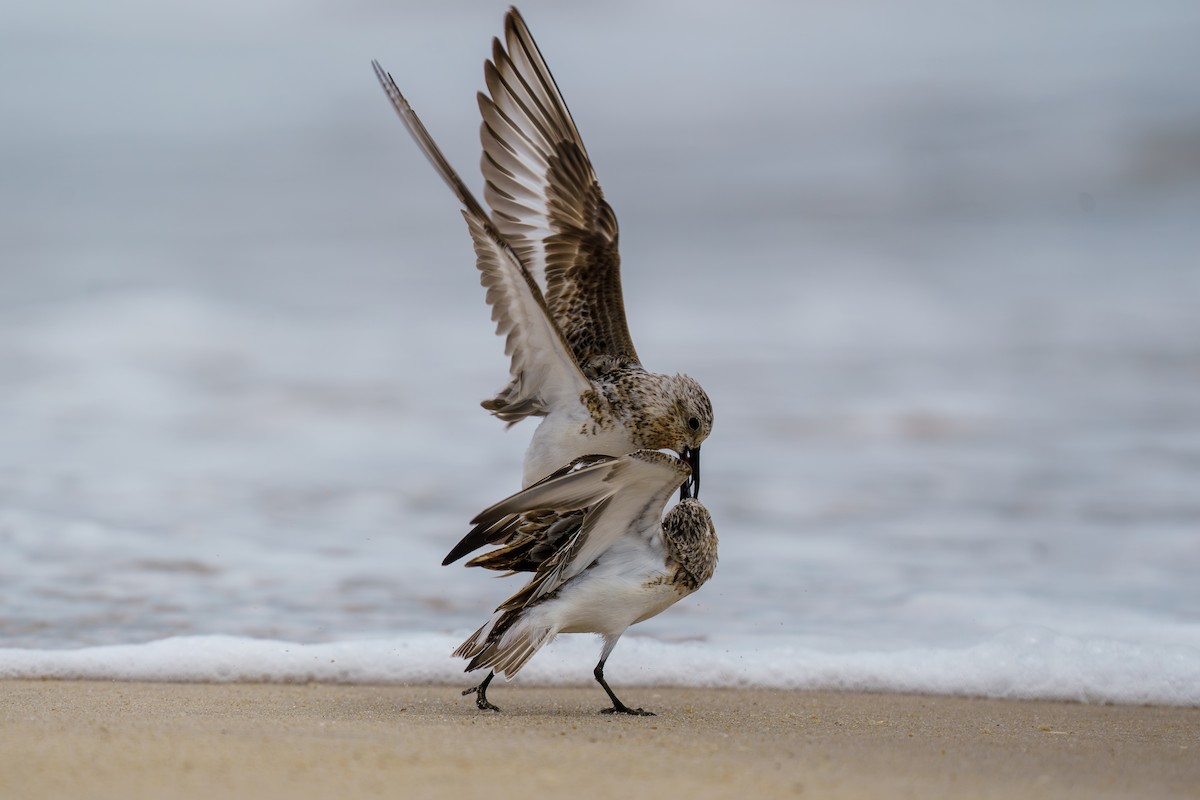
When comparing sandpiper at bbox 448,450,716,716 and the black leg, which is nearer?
sandpiper at bbox 448,450,716,716

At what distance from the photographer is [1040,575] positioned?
6.69m

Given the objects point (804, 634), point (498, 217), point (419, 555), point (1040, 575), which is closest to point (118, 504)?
point (419, 555)

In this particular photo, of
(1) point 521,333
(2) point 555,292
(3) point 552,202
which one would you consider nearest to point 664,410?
(1) point 521,333

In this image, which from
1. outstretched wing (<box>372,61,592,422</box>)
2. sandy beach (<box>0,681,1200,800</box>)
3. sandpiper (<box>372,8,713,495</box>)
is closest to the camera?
sandy beach (<box>0,681,1200,800</box>)

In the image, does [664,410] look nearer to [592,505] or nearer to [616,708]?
[592,505]

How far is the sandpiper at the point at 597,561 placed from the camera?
416 cm

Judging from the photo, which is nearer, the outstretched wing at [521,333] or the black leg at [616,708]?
the black leg at [616,708]

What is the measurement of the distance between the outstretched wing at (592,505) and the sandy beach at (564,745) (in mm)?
480

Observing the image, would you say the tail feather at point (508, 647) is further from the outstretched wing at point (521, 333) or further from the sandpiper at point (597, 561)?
the outstretched wing at point (521, 333)

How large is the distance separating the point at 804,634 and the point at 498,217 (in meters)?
2.23

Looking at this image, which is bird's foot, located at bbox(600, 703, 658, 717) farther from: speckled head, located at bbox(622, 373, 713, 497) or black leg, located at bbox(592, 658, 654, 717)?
speckled head, located at bbox(622, 373, 713, 497)

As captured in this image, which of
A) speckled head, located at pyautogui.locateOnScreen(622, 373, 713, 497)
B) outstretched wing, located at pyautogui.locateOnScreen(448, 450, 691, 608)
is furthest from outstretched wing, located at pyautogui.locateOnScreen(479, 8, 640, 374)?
outstretched wing, located at pyautogui.locateOnScreen(448, 450, 691, 608)

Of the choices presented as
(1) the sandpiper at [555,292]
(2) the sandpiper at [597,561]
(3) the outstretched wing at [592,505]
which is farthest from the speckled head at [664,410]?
(3) the outstretched wing at [592,505]

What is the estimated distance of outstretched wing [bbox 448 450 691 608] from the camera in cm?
388
